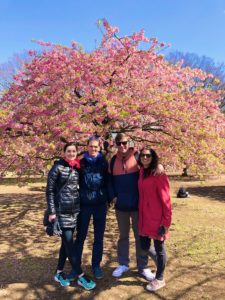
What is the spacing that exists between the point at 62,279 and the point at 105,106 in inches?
171

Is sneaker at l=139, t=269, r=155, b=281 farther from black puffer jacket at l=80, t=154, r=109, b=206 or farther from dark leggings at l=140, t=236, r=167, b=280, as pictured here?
black puffer jacket at l=80, t=154, r=109, b=206

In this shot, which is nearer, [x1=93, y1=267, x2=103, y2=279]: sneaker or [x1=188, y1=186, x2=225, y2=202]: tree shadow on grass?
[x1=93, y1=267, x2=103, y2=279]: sneaker

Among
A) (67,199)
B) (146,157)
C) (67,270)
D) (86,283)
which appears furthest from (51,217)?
(146,157)

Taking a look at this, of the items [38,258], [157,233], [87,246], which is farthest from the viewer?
[87,246]

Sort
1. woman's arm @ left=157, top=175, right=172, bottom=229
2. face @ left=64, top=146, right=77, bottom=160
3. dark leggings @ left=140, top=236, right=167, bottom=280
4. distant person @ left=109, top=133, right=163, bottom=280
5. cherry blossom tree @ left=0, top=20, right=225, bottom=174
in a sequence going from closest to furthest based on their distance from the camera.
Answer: woman's arm @ left=157, top=175, right=172, bottom=229
dark leggings @ left=140, top=236, right=167, bottom=280
face @ left=64, top=146, right=77, bottom=160
distant person @ left=109, top=133, right=163, bottom=280
cherry blossom tree @ left=0, top=20, right=225, bottom=174

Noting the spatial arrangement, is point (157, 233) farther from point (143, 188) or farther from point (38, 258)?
point (38, 258)

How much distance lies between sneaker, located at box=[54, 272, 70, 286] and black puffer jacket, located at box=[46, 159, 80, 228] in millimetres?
825

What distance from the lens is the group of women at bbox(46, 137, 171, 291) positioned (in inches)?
167

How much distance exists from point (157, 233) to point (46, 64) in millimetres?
6009

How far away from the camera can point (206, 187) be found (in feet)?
59.6

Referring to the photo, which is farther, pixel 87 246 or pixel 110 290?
pixel 87 246

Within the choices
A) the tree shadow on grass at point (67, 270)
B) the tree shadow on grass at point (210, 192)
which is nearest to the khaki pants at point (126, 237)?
the tree shadow on grass at point (67, 270)

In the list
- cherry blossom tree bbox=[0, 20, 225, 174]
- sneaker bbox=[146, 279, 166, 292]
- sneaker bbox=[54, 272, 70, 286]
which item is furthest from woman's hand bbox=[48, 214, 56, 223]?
cherry blossom tree bbox=[0, 20, 225, 174]

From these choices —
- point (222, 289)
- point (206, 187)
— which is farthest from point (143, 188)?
point (206, 187)
